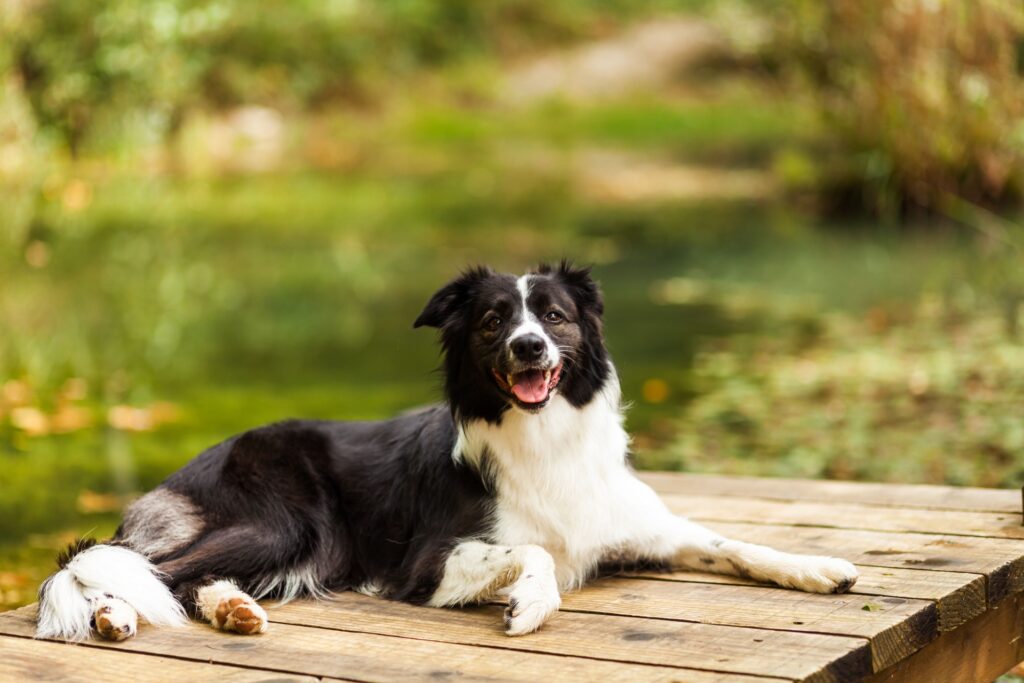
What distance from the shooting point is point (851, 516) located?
4.52m

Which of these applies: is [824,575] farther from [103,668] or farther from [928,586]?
[103,668]

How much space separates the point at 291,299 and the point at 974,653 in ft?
28.3

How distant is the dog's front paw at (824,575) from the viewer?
364cm

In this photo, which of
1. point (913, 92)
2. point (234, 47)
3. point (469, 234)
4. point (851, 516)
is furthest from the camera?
point (234, 47)

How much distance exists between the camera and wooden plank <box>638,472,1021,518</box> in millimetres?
4602

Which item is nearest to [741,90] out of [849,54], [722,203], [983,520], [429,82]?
[429,82]

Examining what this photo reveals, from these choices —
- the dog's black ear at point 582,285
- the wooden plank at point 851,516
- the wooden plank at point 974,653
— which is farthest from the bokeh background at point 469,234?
the dog's black ear at point 582,285

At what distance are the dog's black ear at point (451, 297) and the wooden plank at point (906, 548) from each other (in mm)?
1223

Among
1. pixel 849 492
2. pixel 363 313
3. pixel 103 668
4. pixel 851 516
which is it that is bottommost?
pixel 103 668

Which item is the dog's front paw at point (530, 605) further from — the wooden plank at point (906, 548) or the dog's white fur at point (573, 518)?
the wooden plank at point (906, 548)

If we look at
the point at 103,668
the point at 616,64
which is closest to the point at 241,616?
the point at 103,668

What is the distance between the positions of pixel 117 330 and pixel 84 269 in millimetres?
2548

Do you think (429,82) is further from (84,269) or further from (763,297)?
(763,297)

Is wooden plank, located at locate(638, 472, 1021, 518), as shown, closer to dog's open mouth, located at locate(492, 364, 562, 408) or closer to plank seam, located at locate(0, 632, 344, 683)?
dog's open mouth, located at locate(492, 364, 562, 408)
